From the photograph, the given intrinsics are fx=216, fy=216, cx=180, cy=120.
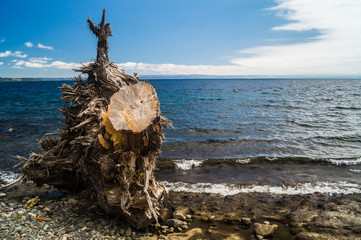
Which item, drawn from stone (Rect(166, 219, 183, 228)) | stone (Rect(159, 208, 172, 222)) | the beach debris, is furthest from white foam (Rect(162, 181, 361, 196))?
the beach debris

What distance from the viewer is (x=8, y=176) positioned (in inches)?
360

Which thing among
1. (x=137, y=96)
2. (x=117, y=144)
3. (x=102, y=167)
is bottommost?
(x=102, y=167)

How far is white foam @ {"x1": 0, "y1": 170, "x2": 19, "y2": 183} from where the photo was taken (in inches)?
343

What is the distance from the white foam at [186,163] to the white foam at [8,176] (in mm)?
6977

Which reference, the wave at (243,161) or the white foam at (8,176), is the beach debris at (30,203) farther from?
the wave at (243,161)

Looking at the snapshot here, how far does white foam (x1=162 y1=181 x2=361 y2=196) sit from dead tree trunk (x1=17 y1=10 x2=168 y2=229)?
299 centimetres

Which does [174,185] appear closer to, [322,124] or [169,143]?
[169,143]

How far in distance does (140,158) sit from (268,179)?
662 cm

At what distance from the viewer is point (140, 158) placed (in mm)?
5234

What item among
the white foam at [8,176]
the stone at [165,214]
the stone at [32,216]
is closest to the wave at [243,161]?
the stone at [165,214]

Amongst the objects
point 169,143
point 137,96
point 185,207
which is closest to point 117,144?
point 137,96

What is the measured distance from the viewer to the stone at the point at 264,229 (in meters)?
5.61

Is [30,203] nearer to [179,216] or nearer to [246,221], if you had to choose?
[179,216]

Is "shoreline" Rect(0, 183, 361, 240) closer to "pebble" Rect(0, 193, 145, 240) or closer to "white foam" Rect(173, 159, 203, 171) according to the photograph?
"pebble" Rect(0, 193, 145, 240)
